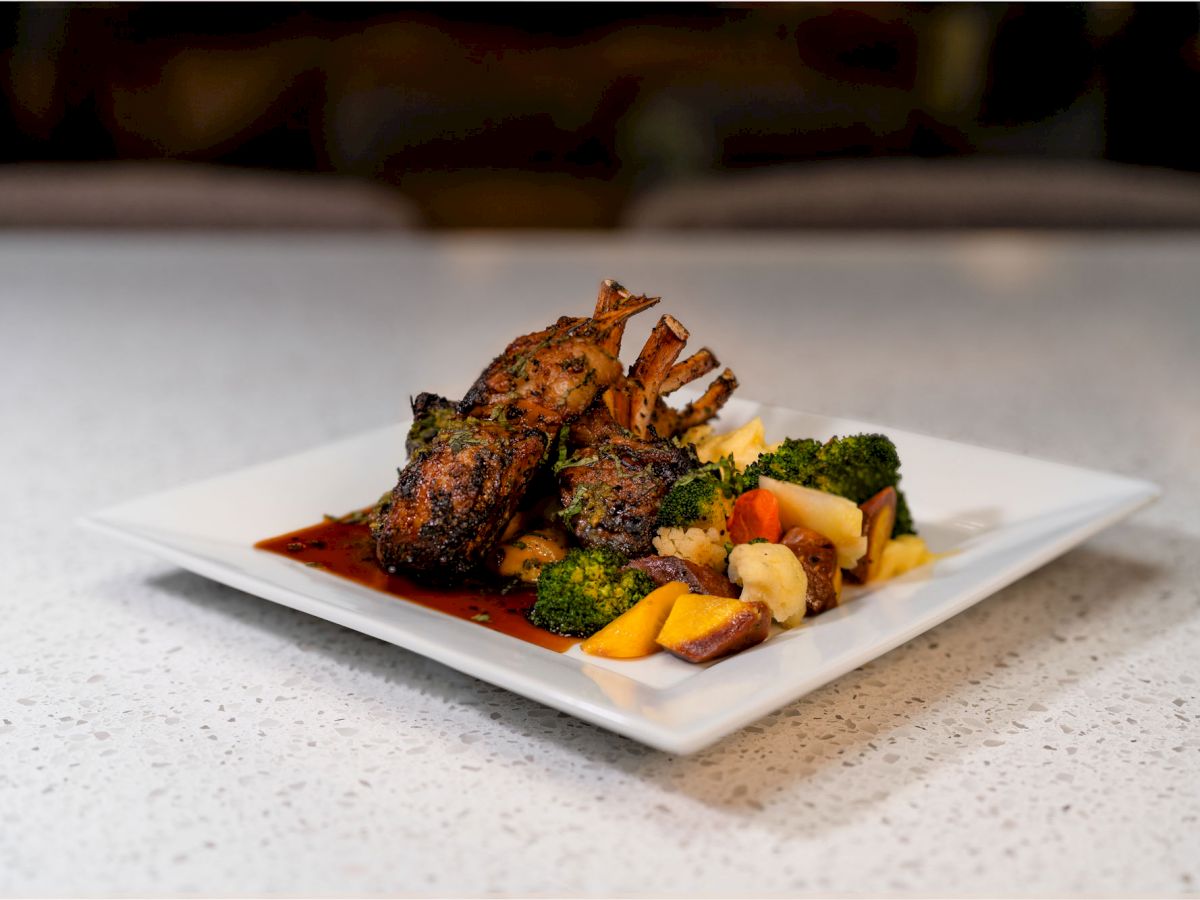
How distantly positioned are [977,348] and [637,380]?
2.00 metres

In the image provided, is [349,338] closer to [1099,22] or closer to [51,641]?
[51,641]

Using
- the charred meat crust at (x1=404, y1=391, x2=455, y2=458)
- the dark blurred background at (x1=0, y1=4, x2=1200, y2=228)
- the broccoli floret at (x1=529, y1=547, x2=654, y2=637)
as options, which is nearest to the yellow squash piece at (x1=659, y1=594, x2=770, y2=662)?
the broccoli floret at (x1=529, y1=547, x2=654, y2=637)

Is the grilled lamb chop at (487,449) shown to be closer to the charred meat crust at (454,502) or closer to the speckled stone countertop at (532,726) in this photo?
the charred meat crust at (454,502)

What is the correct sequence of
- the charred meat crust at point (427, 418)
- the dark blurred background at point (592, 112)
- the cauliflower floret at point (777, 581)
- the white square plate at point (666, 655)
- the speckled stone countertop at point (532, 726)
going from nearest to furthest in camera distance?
the speckled stone countertop at point (532, 726), the white square plate at point (666, 655), the cauliflower floret at point (777, 581), the charred meat crust at point (427, 418), the dark blurred background at point (592, 112)

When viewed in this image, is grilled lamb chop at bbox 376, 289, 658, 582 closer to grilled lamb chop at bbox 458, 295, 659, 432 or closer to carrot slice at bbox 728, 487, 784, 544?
grilled lamb chop at bbox 458, 295, 659, 432

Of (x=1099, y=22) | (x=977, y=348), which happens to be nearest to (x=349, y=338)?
(x=977, y=348)

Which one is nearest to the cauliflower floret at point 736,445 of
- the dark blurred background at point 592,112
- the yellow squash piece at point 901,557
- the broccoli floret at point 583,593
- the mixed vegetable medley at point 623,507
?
the mixed vegetable medley at point 623,507

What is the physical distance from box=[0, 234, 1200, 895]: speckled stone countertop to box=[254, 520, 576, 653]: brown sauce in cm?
9

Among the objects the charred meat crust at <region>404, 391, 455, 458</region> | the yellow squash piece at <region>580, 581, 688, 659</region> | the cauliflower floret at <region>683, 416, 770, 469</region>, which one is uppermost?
the charred meat crust at <region>404, 391, 455, 458</region>

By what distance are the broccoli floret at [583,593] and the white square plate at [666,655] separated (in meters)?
0.06

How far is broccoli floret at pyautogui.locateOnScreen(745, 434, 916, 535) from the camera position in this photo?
2088mm

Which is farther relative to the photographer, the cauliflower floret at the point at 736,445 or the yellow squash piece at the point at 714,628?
the cauliflower floret at the point at 736,445

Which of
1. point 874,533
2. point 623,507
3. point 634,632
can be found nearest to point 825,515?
point 874,533

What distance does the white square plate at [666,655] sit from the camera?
1561 millimetres
